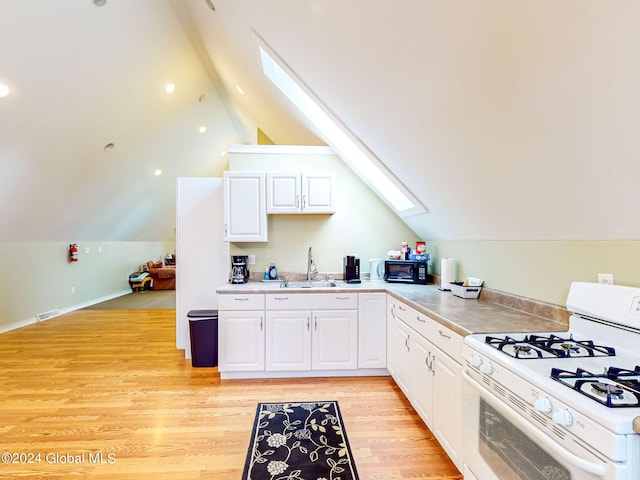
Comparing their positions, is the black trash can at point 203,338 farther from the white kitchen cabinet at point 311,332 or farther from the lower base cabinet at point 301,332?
the white kitchen cabinet at point 311,332

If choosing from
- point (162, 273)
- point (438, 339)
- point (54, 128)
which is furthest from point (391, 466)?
point (162, 273)

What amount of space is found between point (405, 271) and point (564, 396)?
2559mm

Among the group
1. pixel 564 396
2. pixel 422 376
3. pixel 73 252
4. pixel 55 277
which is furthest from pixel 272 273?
pixel 73 252

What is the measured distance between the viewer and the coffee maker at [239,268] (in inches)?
140

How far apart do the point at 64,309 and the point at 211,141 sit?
435 cm

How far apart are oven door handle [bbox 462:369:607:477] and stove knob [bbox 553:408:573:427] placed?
8 centimetres

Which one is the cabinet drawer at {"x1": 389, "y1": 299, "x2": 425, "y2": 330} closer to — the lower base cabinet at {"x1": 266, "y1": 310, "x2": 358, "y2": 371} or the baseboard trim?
the lower base cabinet at {"x1": 266, "y1": 310, "x2": 358, "y2": 371}

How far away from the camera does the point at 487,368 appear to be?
139cm

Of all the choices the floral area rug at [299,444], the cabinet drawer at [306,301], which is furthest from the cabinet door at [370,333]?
the floral area rug at [299,444]

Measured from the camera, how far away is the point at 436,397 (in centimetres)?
207

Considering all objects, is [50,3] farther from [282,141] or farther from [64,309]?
[64,309]

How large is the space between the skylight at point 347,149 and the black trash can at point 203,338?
2.30 meters

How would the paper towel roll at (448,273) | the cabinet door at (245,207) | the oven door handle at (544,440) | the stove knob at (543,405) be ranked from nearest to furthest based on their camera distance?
the oven door handle at (544,440) < the stove knob at (543,405) < the paper towel roll at (448,273) < the cabinet door at (245,207)

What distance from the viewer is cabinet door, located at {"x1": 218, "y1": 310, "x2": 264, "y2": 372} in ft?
10.3
